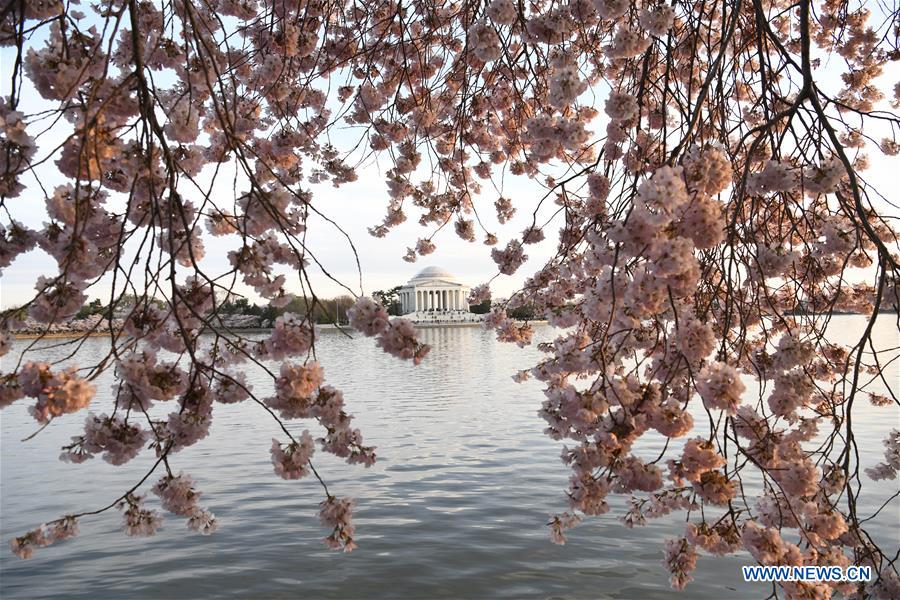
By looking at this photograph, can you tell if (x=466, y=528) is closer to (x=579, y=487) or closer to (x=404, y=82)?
(x=579, y=487)

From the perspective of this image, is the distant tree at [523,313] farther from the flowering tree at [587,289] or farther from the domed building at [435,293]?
the domed building at [435,293]

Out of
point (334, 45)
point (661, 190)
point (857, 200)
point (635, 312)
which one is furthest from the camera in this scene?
point (334, 45)

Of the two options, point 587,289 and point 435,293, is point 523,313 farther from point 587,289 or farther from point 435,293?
→ point 435,293

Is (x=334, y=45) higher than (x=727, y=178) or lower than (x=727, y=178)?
higher

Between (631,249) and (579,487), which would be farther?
(579,487)

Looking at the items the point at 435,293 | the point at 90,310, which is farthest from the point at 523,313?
the point at 435,293

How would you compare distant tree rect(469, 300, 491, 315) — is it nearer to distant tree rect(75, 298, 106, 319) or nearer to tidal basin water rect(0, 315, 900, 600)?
tidal basin water rect(0, 315, 900, 600)

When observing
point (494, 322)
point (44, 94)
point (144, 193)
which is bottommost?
point (494, 322)

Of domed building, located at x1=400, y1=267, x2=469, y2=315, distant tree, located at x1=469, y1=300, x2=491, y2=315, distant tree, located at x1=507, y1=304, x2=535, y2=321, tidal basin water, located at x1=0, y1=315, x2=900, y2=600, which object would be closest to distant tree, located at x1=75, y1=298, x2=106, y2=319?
tidal basin water, located at x1=0, y1=315, x2=900, y2=600

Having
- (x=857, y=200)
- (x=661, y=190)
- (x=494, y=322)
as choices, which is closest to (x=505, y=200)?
(x=494, y=322)
